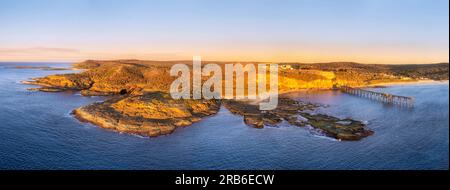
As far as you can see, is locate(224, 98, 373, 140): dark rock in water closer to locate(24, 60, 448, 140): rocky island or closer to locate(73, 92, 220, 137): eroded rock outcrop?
locate(24, 60, 448, 140): rocky island

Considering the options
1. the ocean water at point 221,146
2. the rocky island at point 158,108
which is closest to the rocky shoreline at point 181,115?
the rocky island at point 158,108

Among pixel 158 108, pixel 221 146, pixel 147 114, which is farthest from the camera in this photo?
pixel 158 108

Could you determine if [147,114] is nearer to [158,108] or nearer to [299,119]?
[158,108]

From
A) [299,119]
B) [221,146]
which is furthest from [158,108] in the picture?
[299,119]

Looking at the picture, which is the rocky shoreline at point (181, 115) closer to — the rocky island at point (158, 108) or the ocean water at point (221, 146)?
the rocky island at point (158, 108)
